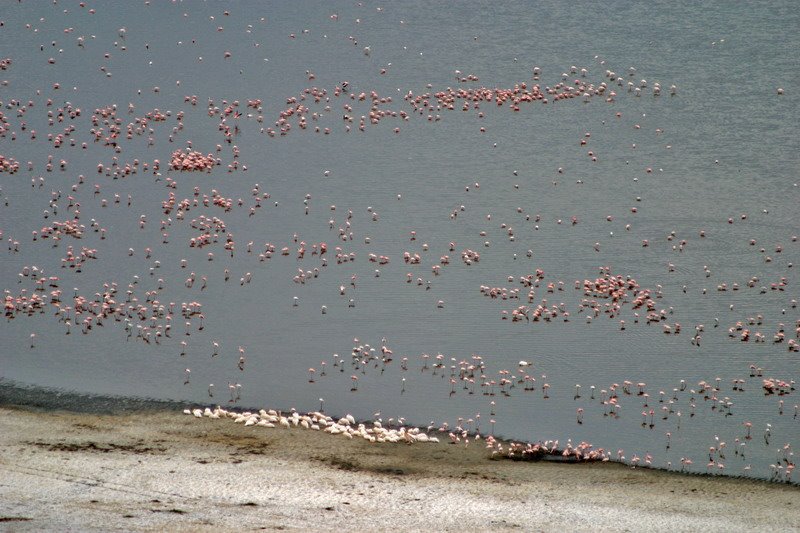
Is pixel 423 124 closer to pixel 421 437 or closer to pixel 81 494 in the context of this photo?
pixel 421 437

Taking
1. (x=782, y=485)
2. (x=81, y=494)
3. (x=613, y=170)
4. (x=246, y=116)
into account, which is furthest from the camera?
(x=246, y=116)

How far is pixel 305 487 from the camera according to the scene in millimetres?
19547

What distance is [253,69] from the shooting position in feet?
111

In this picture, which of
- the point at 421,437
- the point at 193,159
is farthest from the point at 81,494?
the point at 193,159

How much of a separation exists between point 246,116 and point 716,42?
44.4 ft

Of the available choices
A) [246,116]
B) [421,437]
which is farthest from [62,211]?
[421,437]

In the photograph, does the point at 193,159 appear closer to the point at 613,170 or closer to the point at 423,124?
the point at 423,124

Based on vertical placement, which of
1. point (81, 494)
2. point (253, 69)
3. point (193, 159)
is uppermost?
point (253, 69)

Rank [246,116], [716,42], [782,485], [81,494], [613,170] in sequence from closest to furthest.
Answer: [81,494], [782,485], [613,170], [246,116], [716,42]

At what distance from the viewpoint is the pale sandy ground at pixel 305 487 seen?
18172 millimetres

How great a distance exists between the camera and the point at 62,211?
29109 millimetres

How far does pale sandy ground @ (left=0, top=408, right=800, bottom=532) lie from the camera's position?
18172mm

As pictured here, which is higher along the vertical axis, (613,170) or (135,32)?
(135,32)

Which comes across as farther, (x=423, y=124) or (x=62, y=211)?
(x=423, y=124)
